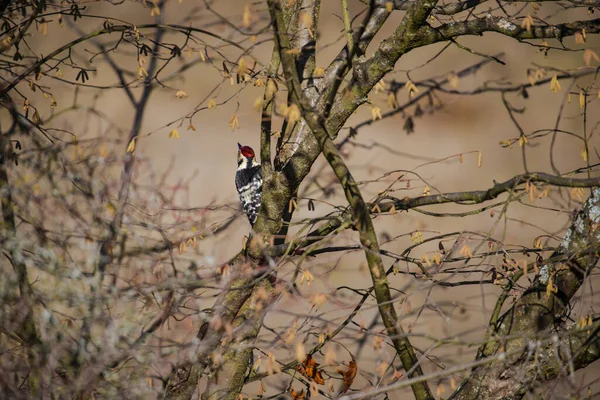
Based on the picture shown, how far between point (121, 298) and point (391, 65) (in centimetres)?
159

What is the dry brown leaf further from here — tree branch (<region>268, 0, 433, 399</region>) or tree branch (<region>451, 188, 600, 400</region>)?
tree branch (<region>451, 188, 600, 400</region>)

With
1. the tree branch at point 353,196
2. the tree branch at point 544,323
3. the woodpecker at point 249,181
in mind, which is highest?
the woodpecker at point 249,181

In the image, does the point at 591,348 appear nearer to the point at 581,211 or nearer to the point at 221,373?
the point at 581,211

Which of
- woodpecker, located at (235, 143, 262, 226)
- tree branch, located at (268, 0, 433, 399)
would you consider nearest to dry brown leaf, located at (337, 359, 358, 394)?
tree branch, located at (268, 0, 433, 399)

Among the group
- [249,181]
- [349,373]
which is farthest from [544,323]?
[249,181]

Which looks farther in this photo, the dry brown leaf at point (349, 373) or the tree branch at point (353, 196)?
the dry brown leaf at point (349, 373)

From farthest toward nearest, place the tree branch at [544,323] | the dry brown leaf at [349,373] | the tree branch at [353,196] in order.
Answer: the dry brown leaf at [349,373]
the tree branch at [544,323]
the tree branch at [353,196]

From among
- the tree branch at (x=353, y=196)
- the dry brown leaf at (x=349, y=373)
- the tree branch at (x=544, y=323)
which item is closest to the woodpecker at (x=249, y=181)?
the dry brown leaf at (x=349, y=373)

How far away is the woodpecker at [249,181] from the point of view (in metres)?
4.35

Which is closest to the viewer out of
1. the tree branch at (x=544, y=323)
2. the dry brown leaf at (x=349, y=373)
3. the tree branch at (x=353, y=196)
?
the tree branch at (x=353, y=196)

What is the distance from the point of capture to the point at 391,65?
3.03 metres

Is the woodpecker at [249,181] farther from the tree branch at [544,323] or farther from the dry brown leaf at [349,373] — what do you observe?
the tree branch at [544,323]

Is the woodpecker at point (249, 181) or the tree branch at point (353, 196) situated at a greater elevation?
the woodpecker at point (249, 181)

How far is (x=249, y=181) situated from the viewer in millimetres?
4746
